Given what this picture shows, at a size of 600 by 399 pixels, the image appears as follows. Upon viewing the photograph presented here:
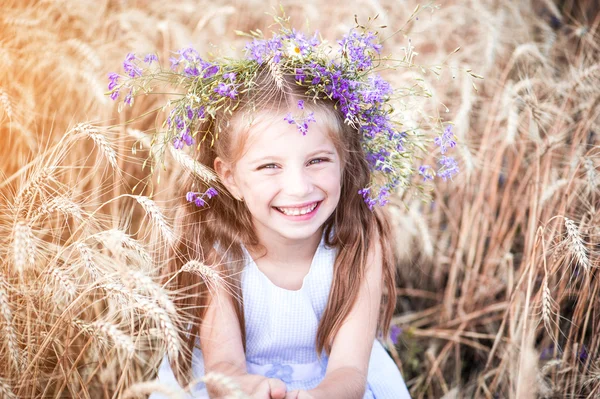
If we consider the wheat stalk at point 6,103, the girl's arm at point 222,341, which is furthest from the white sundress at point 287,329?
the wheat stalk at point 6,103

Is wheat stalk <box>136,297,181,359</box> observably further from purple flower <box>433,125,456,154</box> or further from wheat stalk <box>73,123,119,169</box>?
purple flower <box>433,125,456,154</box>

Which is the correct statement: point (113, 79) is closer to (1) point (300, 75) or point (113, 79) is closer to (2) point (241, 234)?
(1) point (300, 75)

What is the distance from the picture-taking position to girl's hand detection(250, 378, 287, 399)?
1.51 meters

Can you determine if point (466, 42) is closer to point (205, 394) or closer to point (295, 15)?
point (295, 15)

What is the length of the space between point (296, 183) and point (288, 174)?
0.14 feet

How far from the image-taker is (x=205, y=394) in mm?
1814

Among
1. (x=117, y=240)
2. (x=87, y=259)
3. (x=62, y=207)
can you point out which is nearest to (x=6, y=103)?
(x=62, y=207)

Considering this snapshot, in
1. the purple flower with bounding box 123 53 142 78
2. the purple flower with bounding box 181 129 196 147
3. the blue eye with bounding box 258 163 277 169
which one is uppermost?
the purple flower with bounding box 123 53 142 78

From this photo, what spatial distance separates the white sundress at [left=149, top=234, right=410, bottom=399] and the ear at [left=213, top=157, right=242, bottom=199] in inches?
9.0

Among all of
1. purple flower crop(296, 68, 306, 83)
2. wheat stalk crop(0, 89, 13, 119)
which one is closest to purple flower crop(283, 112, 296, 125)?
purple flower crop(296, 68, 306, 83)

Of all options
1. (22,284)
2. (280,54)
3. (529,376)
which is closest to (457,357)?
(529,376)

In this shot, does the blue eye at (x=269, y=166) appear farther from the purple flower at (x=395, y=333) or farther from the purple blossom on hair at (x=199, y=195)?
the purple flower at (x=395, y=333)

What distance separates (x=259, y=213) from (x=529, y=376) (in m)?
0.91

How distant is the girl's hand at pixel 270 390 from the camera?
4.94 feet
